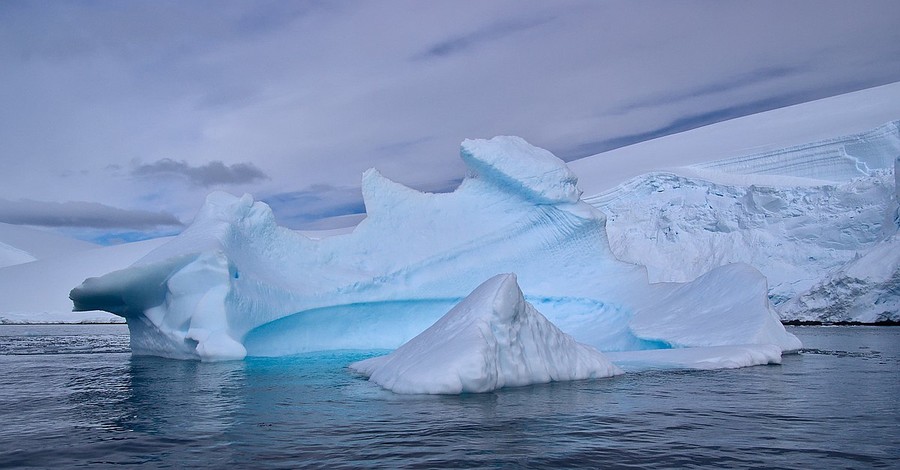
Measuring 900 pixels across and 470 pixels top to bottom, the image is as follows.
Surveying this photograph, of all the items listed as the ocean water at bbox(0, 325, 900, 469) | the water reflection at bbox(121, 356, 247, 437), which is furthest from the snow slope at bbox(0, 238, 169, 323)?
the ocean water at bbox(0, 325, 900, 469)

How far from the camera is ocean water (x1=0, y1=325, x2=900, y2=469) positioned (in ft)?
14.4

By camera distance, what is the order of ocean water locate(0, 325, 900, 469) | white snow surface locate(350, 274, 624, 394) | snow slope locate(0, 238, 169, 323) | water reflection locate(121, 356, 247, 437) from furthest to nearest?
snow slope locate(0, 238, 169, 323), white snow surface locate(350, 274, 624, 394), water reflection locate(121, 356, 247, 437), ocean water locate(0, 325, 900, 469)

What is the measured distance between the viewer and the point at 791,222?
93.1ft

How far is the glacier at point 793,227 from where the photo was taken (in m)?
24.4

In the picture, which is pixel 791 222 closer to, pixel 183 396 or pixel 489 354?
pixel 489 354

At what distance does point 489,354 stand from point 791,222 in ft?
82.0

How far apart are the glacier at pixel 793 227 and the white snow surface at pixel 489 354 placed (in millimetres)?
19373

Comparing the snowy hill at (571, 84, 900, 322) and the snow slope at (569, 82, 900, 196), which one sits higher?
the snow slope at (569, 82, 900, 196)

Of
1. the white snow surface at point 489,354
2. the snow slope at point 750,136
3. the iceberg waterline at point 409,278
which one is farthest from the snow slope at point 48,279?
the white snow surface at point 489,354

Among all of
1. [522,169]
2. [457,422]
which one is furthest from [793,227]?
[457,422]

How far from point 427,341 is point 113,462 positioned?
4519 millimetres

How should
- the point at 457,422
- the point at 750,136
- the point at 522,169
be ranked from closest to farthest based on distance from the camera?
the point at 457,422
the point at 522,169
the point at 750,136

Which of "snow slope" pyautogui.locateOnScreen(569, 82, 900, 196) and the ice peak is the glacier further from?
the ice peak

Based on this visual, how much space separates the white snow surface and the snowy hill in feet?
63.4
